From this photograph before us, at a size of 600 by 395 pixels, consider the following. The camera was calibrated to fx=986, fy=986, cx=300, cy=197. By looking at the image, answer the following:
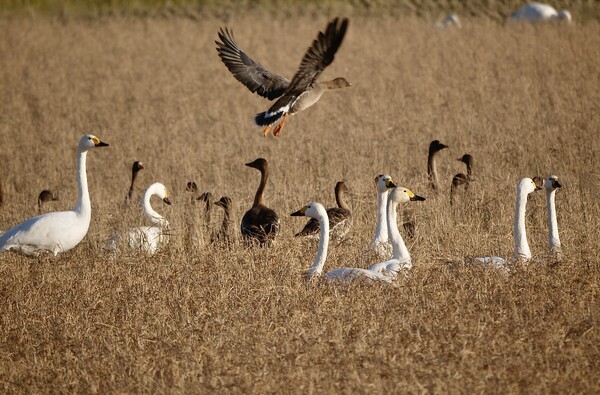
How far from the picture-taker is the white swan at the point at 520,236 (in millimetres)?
7855

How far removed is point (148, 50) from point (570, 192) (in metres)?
14.7

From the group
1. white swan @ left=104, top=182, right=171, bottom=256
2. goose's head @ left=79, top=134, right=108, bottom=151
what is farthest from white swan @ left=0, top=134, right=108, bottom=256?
goose's head @ left=79, top=134, right=108, bottom=151

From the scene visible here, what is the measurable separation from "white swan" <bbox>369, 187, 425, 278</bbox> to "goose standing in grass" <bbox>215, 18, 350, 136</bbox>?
172cm

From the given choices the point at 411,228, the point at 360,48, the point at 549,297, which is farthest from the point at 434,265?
the point at 360,48

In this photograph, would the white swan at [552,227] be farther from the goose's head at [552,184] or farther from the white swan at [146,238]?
the white swan at [146,238]

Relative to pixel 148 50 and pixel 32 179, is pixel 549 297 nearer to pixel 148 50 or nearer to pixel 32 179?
pixel 32 179

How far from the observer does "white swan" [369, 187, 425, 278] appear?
7762 millimetres

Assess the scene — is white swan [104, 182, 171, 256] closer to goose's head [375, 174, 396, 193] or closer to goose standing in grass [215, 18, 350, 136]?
goose standing in grass [215, 18, 350, 136]

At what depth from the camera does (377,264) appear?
7.95 metres

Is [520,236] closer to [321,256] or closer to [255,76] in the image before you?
[321,256]

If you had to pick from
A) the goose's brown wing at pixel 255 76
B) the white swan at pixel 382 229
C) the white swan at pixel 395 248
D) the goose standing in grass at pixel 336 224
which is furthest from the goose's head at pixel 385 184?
the goose's brown wing at pixel 255 76

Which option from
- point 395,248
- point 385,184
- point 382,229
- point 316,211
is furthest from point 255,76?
point 395,248

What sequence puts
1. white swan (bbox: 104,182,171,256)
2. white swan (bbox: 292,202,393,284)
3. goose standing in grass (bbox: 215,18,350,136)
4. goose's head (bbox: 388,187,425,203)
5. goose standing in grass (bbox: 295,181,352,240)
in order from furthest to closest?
goose standing in grass (bbox: 215,18,350,136)
goose standing in grass (bbox: 295,181,352,240)
goose's head (bbox: 388,187,425,203)
white swan (bbox: 104,182,171,256)
white swan (bbox: 292,202,393,284)

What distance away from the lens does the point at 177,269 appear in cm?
823
